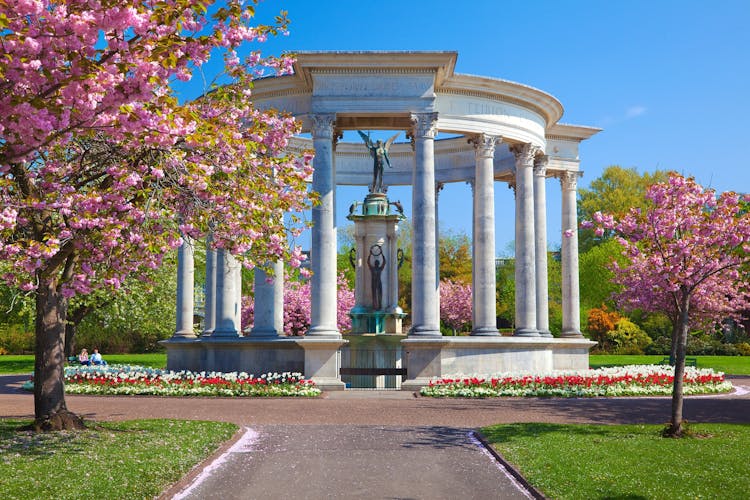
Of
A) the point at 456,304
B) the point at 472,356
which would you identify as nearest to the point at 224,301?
the point at 472,356

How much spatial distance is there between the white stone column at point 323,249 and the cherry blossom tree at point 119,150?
1294cm

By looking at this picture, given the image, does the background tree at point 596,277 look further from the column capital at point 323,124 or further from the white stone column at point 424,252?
the column capital at point 323,124

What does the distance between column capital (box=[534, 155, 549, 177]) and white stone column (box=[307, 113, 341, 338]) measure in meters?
12.6

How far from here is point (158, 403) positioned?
90.4 ft

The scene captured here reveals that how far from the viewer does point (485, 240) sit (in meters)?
36.7

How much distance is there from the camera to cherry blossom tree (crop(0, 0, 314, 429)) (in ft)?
38.4

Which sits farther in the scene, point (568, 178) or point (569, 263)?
point (568, 178)

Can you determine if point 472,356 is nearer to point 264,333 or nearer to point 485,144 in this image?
point 264,333

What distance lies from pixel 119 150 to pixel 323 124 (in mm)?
17535

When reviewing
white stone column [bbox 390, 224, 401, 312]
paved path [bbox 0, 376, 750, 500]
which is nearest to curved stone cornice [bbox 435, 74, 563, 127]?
white stone column [bbox 390, 224, 401, 312]

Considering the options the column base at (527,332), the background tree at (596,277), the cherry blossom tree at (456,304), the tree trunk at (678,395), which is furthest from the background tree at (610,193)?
the tree trunk at (678,395)

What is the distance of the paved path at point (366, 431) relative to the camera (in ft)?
46.1

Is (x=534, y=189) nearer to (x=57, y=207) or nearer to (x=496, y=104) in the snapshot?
(x=496, y=104)

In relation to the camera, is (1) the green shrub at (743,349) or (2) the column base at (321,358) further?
(1) the green shrub at (743,349)
